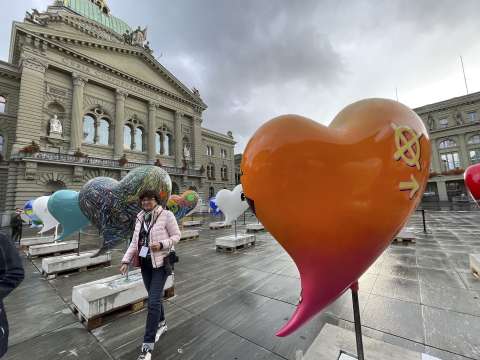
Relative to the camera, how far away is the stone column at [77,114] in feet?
70.9

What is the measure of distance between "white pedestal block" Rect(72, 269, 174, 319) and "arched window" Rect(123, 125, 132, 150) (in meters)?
26.9

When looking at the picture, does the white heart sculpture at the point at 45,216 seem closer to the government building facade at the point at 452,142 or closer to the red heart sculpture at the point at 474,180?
the red heart sculpture at the point at 474,180

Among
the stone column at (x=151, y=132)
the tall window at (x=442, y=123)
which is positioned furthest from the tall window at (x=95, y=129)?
the tall window at (x=442, y=123)

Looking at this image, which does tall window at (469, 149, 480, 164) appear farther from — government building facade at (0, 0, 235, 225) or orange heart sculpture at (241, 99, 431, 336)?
orange heart sculpture at (241, 99, 431, 336)

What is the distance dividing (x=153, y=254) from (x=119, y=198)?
6.19 feet

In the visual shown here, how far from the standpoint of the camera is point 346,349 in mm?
2186

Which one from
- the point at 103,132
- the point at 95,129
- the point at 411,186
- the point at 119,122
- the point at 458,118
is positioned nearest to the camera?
the point at 411,186

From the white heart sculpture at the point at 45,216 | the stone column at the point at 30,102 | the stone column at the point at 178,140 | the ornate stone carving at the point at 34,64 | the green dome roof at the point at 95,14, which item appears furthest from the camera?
the green dome roof at the point at 95,14

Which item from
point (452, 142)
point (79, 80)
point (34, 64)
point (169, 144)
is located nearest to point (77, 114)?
point (79, 80)

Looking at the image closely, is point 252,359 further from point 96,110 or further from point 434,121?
point 434,121

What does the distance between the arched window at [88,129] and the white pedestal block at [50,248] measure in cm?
1913

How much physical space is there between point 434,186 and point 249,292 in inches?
1918

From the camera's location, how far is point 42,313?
3641 mm

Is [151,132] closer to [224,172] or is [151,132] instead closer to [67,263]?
[224,172]
